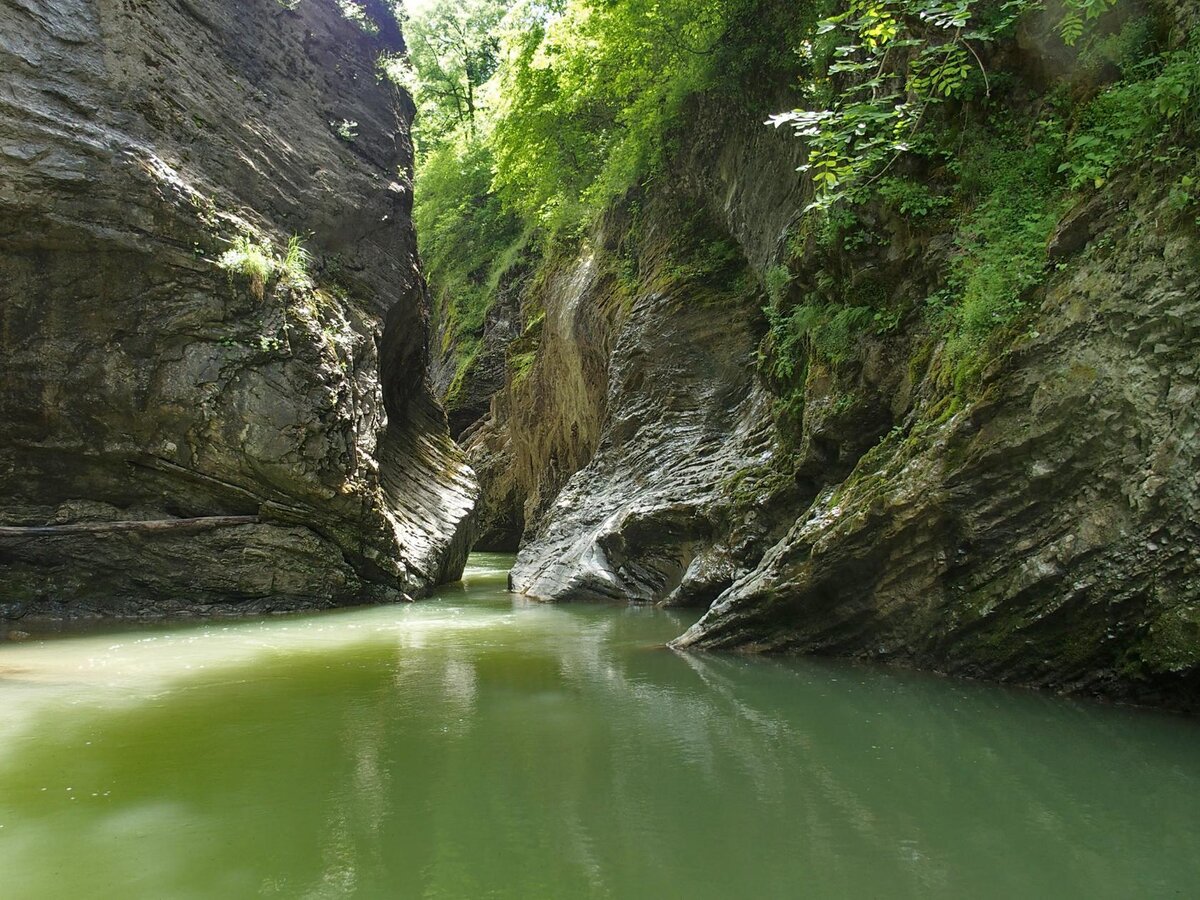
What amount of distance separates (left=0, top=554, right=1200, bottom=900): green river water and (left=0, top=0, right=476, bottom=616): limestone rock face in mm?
5019

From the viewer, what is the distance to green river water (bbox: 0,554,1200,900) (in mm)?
2816

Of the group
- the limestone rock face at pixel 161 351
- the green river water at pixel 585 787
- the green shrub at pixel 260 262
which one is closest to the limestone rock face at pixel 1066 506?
the green river water at pixel 585 787

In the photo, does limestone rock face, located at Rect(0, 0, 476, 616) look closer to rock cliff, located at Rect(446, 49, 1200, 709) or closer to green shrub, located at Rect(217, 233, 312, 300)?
green shrub, located at Rect(217, 233, 312, 300)

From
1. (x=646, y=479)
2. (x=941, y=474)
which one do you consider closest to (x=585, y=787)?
(x=941, y=474)

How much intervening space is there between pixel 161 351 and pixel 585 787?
994 cm

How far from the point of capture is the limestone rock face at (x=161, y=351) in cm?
1050

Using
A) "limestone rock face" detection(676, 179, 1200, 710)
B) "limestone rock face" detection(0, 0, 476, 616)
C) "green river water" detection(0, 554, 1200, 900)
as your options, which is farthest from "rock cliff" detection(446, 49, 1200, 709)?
"limestone rock face" detection(0, 0, 476, 616)

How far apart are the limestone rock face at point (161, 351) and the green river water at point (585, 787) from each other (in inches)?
198

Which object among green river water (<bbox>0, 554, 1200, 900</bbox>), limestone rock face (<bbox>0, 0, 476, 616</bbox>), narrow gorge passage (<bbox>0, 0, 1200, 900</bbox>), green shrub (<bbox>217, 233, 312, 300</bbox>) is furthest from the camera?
green shrub (<bbox>217, 233, 312, 300</bbox>)

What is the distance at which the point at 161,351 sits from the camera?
36.8 ft

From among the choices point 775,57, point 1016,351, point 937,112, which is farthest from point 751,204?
point 1016,351

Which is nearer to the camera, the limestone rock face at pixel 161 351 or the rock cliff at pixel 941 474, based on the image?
the rock cliff at pixel 941 474

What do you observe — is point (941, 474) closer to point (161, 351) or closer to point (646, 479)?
point (646, 479)

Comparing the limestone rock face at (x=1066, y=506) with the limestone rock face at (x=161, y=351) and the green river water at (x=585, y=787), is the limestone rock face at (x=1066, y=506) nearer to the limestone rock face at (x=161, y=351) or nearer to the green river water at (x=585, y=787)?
the green river water at (x=585, y=787)
